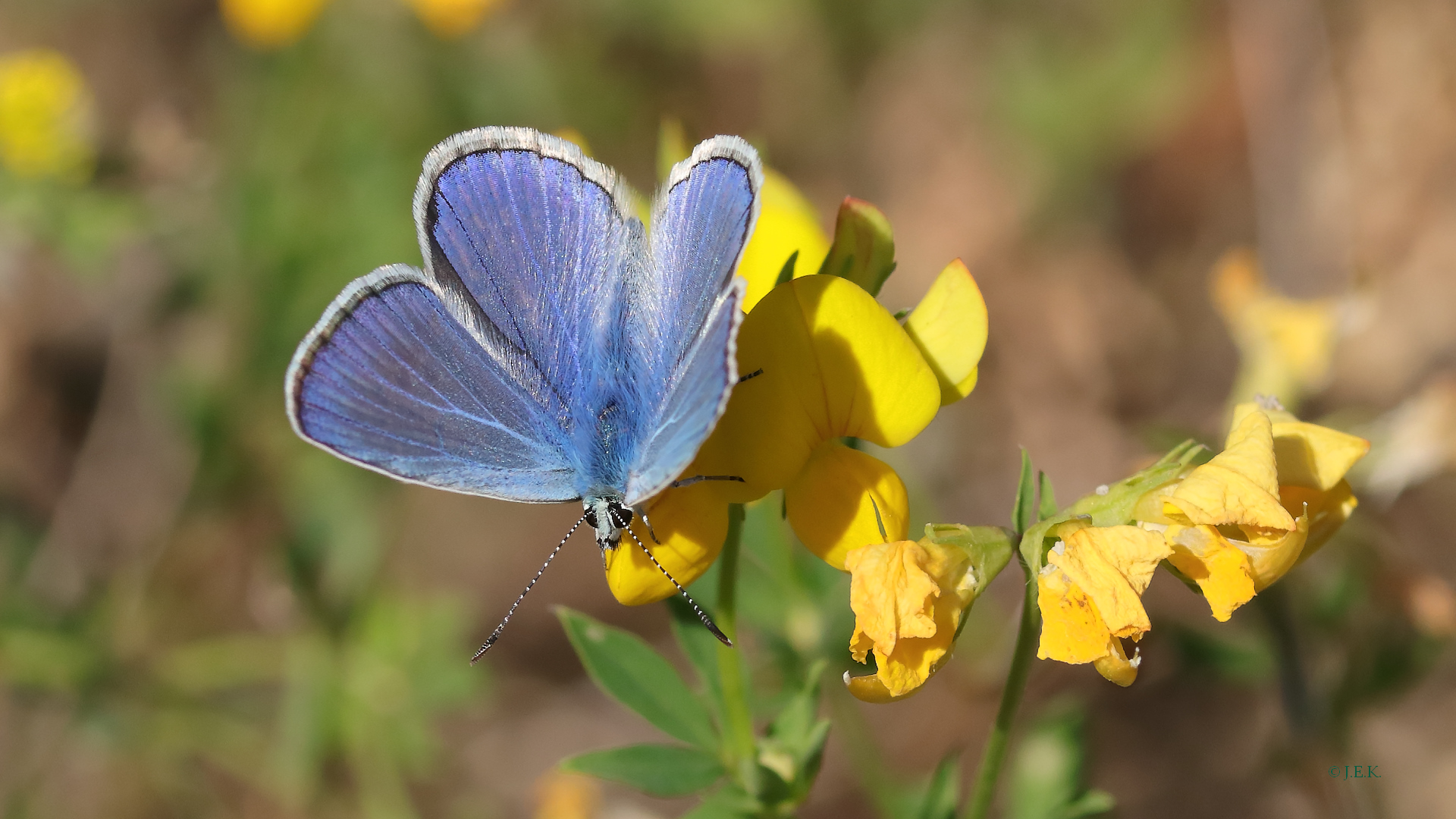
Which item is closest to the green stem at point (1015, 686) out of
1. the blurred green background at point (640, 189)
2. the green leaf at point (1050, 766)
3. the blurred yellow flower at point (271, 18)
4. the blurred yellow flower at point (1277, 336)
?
the green leaf at point (1050, 766)

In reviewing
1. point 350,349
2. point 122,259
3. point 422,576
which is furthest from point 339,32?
point 350,349

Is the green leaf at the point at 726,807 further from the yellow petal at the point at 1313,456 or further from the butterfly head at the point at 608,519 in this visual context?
the yellow petal at the point at 1313,456

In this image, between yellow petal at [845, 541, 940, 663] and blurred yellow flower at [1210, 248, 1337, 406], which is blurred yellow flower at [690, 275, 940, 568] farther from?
blurred yellow flower at [1210, 248, 1337, 406]

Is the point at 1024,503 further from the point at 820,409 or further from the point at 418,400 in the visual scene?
the point at 418,400

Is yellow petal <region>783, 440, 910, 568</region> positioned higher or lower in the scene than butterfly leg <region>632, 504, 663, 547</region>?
lower

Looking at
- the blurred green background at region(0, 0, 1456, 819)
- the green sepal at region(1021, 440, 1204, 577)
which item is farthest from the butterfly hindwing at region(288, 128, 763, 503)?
the blurred green background at region(0, 0, 1456, 819)

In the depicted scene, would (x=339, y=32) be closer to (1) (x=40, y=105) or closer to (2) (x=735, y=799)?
(1) (x=40, y=105)
